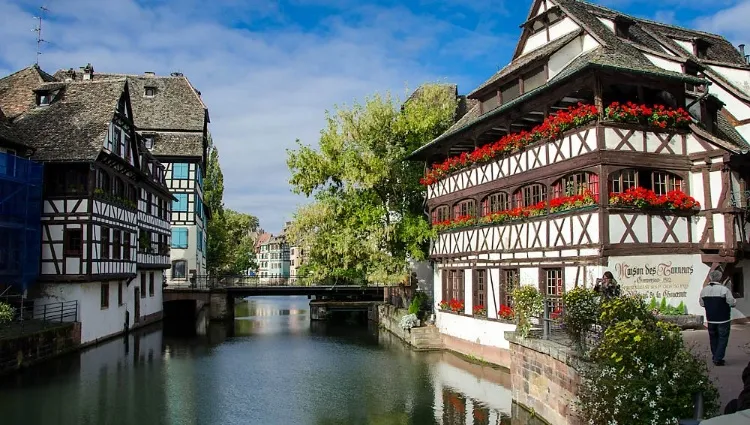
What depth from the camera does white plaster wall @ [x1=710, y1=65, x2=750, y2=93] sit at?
23.2 m

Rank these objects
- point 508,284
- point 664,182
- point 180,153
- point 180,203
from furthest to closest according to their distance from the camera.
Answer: point 180,153
point 180,203
point 508,284
point 664,182

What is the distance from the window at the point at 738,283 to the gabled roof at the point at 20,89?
1110 inches

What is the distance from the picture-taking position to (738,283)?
63.0 feet

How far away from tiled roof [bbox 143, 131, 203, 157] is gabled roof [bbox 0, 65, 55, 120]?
13771 millimetres

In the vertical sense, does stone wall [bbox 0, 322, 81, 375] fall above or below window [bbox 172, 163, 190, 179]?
below

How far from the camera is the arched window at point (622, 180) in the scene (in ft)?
56.1

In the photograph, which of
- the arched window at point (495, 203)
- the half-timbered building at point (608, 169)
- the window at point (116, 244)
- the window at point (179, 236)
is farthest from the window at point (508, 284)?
the window at point (179, 236)

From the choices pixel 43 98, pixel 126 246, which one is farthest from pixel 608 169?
pixel 43 98

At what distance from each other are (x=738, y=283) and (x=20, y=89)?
30242 millimetres

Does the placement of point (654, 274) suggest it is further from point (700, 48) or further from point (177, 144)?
point (177, 144)

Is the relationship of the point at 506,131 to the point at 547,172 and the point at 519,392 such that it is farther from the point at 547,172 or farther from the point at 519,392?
the point at 519,392

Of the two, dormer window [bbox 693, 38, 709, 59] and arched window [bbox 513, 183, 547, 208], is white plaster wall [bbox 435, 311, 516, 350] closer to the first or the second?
arched window [bbox 513, 183, 547, 208]

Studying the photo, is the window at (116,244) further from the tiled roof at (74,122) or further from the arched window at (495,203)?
the arched window at (495,203)

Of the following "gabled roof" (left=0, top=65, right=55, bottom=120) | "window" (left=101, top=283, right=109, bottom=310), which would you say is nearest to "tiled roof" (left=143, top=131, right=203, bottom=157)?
"gabled roof" (left=0, top=65, right=55, bottom=120)
